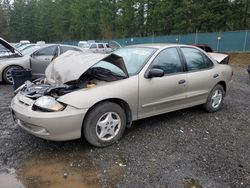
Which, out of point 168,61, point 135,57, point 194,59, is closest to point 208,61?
point 194,59

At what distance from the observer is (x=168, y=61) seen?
5.20 metres

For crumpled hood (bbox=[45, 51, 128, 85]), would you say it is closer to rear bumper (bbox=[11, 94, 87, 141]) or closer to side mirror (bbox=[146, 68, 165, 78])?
side mirror (bbox=[146, 68, 165, 78])

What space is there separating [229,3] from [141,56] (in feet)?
108

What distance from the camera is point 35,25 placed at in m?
71.3

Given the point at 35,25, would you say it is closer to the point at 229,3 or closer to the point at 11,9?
the point at 11,9

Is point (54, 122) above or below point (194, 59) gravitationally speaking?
below

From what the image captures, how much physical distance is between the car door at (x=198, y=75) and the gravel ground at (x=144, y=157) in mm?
561

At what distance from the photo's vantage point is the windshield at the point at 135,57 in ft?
15.8

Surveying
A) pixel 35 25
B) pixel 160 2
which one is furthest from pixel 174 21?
pixel 35 25

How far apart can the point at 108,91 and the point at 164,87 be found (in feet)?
3.93

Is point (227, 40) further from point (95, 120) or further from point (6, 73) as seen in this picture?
point (95, 120)

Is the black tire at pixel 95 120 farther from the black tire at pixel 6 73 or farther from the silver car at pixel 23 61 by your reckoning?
the black tire at pixel 6 73

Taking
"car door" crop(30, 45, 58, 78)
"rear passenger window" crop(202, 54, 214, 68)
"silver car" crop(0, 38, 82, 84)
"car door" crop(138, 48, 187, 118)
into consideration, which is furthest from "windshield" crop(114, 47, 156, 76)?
"silver car" crop(0, 38, 82, 84)

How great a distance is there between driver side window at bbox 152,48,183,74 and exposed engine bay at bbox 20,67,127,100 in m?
0.85
